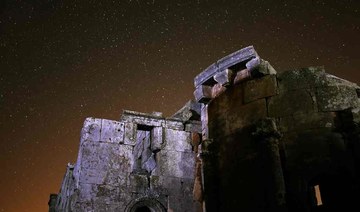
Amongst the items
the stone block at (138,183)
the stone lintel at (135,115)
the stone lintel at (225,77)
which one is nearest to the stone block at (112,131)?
the stone lintel at (135,115)

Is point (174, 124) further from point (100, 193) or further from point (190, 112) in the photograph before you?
point (100, 193)

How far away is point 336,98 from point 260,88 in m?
1.26

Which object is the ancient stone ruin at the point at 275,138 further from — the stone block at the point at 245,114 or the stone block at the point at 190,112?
the stone block at the point at 190,112

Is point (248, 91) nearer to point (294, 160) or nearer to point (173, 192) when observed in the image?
point (294, 160)

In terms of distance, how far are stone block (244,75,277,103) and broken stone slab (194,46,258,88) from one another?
475mm

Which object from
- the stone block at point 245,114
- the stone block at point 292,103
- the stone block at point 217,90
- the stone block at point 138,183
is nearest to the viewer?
the stone block at point 292,103

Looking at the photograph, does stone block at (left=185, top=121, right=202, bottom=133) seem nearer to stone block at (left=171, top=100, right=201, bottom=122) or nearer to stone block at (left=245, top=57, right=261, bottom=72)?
stone block at (left=171, top=100, right=201, bottom=122)

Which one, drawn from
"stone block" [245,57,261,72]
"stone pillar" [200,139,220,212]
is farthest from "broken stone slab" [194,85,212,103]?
"stone block" [245,57,261,72]

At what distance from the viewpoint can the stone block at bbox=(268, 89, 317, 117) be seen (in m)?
5.64

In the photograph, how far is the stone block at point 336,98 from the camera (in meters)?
5.54

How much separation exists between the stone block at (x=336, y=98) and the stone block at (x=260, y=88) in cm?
75

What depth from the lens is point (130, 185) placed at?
9.69m

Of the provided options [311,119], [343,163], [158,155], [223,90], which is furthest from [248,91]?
[158,155]

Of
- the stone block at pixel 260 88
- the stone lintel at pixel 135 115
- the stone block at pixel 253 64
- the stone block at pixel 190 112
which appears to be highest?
the stone block at pixel 190 112
